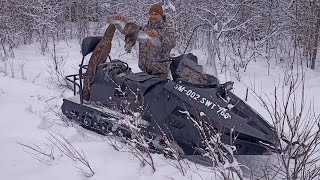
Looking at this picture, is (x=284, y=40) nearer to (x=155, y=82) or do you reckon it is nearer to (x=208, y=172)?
(x=155, y=82)

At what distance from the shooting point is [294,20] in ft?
32.9

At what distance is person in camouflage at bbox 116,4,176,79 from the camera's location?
4988 millimetres

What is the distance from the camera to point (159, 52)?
5.05 metres

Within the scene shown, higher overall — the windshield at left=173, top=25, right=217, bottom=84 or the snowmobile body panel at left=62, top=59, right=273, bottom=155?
the windshield at left=173, top=25, right=217, bottom=84

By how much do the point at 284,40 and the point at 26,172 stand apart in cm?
938

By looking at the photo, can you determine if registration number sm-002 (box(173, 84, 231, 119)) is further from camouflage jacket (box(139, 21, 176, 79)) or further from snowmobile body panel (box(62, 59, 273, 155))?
camouflage jacket (box(139, 21, 176, 79))

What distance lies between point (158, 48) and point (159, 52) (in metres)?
0.06

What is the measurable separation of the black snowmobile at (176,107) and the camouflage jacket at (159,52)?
15.0 inches

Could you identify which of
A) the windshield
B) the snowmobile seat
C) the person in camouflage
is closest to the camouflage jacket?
the person in camouflage

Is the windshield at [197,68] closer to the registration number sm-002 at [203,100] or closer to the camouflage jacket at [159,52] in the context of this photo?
the registration number sm-002 at [203,100]

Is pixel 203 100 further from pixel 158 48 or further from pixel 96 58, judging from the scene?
pixel 96 58

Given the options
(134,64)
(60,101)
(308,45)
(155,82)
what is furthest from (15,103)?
(308,45)

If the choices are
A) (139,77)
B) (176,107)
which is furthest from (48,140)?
(176,107)

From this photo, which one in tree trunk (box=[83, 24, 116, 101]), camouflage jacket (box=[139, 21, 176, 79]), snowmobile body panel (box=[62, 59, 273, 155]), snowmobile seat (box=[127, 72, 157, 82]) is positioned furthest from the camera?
camouflage jacket (box=[139, 21, 176, 79])
